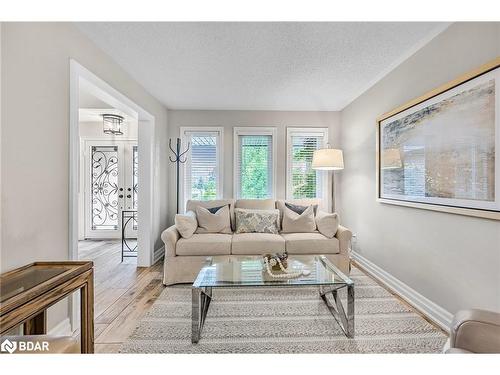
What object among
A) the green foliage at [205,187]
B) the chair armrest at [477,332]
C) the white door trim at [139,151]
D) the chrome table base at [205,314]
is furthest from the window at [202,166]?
the chair armrest at [477,332]

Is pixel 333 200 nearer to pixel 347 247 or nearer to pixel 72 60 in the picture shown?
pixel 347 247

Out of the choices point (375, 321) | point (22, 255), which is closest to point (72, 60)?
point (22, 255)

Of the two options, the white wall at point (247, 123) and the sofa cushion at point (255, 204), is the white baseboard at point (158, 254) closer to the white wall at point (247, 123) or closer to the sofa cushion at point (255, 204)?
the white wall at point (247, 123)

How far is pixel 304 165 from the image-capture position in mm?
4406

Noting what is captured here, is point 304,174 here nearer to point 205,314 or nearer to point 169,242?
point 169,242

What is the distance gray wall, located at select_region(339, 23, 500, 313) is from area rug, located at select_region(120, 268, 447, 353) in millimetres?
390

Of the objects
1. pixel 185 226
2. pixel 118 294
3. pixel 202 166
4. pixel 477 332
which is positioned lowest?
pixel 118 294

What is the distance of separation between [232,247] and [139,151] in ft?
6.52

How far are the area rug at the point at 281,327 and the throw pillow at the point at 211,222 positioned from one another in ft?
3.15

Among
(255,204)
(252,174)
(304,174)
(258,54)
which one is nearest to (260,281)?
(255,204)

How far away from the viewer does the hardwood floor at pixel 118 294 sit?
1930mm

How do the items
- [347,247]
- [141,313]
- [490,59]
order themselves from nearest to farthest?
[490,59] → [141,313] → [347,247]

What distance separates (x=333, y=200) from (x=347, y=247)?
132 centimetres

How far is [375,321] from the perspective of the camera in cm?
207
